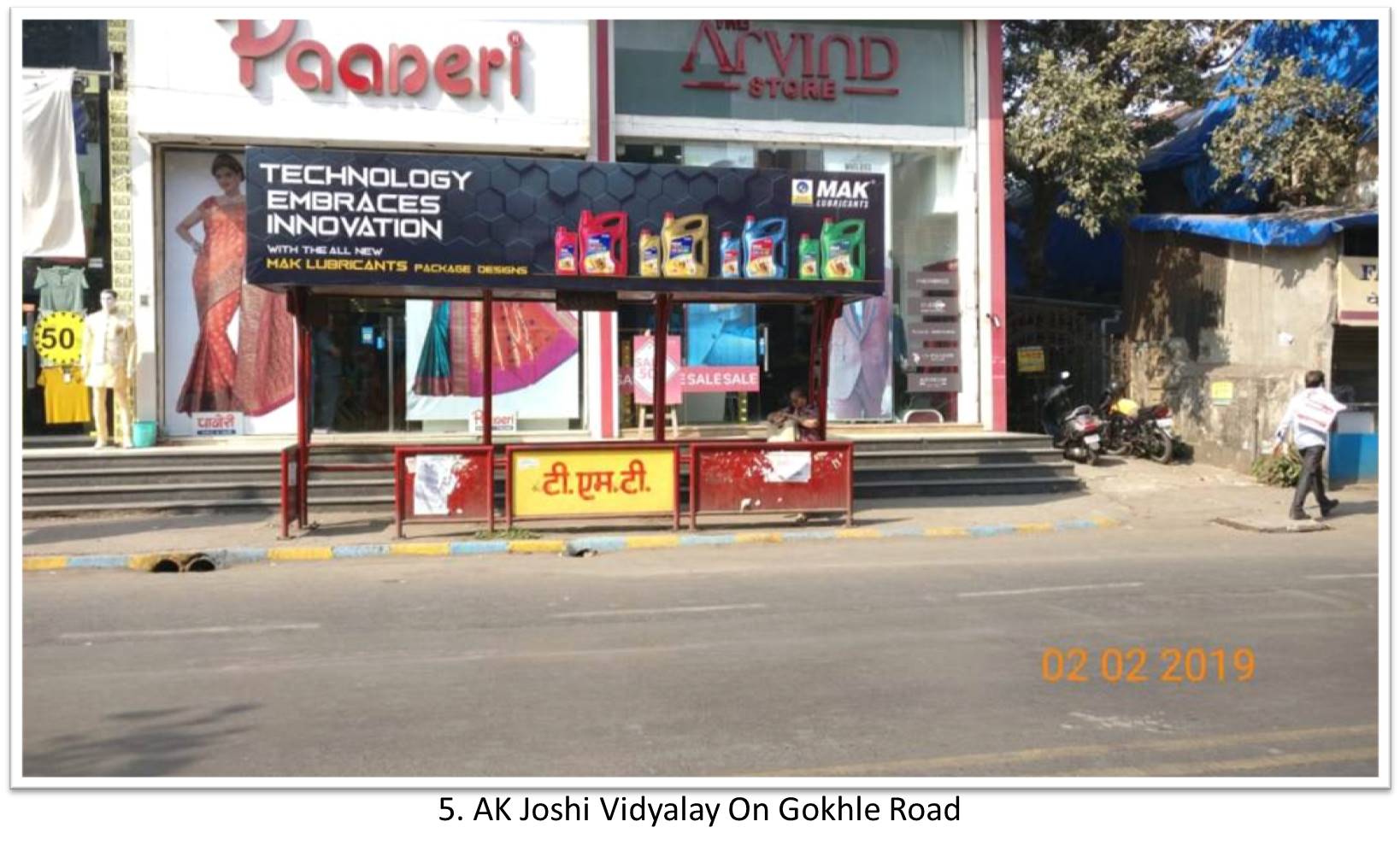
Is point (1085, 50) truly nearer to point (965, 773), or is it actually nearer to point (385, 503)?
point (385, 503)

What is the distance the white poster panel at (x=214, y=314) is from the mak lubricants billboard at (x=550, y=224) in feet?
17.2

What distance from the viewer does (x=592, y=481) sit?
1266 cm

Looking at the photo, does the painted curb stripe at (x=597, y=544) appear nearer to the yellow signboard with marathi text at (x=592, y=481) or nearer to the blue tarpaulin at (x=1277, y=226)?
the yellow signboard with marathi text at (x=592, y=481)

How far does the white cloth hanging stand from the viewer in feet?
50.8

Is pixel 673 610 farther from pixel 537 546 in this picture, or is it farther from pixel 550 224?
pixel 550 224

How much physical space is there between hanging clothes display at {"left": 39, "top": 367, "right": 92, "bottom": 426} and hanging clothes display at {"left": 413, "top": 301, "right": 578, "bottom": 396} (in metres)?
4.36

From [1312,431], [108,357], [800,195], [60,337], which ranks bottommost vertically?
[1312,431]

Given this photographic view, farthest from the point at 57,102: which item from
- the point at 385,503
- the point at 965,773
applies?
the point at 965,773

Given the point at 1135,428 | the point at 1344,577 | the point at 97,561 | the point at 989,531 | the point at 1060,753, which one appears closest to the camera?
the point at 1060,753

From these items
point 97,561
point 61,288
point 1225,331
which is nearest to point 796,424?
point 97,561

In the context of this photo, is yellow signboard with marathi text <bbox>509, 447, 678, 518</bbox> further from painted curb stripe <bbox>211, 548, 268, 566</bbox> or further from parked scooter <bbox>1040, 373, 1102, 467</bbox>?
parked scooter <bbox>1040, 373, 1102, 467</bbox>

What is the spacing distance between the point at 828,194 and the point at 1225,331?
8.36 m
